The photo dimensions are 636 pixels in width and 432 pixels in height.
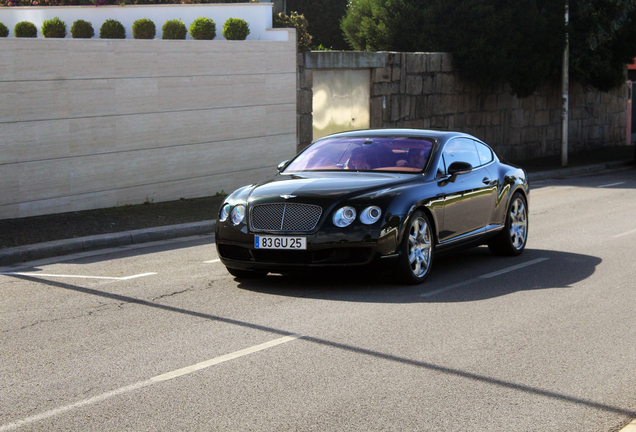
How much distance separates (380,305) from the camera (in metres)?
6.98

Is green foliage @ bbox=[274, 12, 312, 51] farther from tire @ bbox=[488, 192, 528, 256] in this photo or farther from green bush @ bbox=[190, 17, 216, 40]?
tire @ bbox=[488, 192, 528, 256]

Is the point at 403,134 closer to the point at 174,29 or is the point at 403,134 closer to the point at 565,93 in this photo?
the point at 174,29

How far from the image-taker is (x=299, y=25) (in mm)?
19938

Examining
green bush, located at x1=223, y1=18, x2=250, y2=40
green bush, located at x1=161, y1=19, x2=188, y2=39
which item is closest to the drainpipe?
green bush, located at x1=223, y1=18, x2=250, y2=40

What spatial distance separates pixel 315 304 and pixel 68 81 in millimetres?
8020

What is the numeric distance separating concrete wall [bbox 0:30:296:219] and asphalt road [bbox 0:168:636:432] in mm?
4017

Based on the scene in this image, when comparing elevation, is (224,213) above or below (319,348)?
above

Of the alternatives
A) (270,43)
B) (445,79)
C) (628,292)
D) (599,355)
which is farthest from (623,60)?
(599,355)

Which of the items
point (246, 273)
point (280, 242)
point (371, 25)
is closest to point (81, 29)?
point (371, 25)

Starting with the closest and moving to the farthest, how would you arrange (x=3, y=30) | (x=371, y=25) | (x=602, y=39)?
(x=3, y=30)
(x=371, y=25)
(x=602, y=39)

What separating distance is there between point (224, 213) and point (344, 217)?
4.12 feet

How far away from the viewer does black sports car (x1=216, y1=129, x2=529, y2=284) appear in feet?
24.2

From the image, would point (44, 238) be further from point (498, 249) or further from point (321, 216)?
point (498, 249)

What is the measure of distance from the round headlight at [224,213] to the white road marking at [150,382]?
2.18 metres
